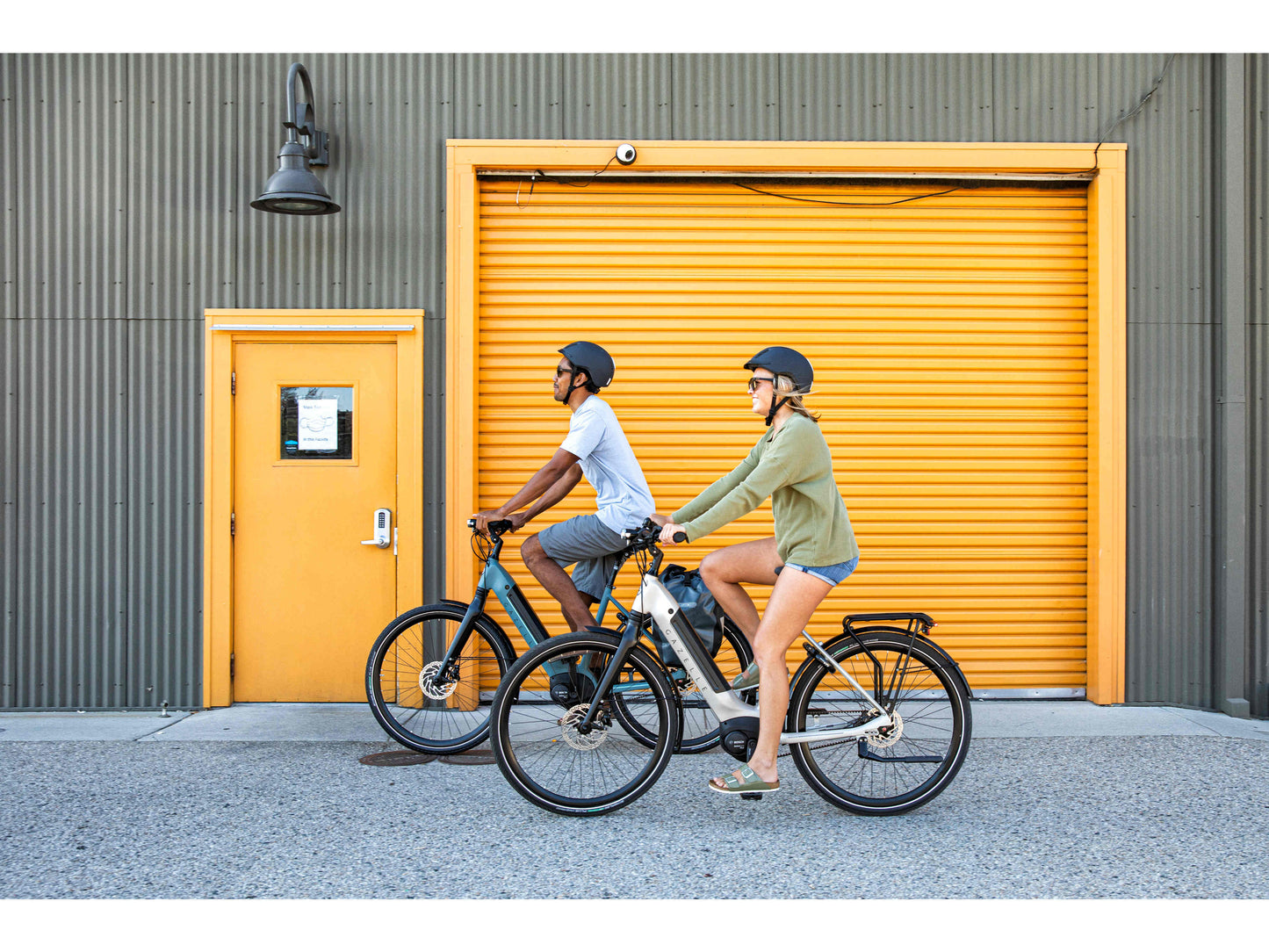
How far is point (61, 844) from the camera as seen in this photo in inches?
156

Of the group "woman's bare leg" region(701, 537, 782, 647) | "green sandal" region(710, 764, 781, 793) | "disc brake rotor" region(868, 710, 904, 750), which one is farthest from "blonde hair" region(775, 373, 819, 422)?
"green sandal" region(710, 764, 781, 793)

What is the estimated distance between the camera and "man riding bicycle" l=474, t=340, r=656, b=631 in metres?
5.03

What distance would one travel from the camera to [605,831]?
4.11 m

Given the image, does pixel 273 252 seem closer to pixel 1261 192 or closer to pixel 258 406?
pixel 258 406

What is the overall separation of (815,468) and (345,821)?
2.50m

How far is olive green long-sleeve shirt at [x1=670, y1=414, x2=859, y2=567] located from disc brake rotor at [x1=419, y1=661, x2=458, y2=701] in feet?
5.67

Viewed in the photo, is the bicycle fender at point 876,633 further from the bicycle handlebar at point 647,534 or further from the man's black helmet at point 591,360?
the man's black helmet at point 591,360

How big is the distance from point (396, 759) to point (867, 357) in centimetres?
384

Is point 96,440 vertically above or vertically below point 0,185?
below

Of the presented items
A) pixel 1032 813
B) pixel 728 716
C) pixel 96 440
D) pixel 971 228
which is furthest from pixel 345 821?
pixel 971 228

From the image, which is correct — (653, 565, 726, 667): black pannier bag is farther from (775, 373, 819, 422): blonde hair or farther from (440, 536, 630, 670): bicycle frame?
(775, 373, 819, 422): blonde hair

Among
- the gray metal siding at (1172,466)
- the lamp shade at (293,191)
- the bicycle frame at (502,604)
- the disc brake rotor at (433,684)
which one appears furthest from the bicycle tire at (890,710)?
the lamp shade at (293,191)

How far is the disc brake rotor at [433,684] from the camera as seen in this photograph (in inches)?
200

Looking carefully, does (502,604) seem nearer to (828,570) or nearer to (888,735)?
(828,570)
